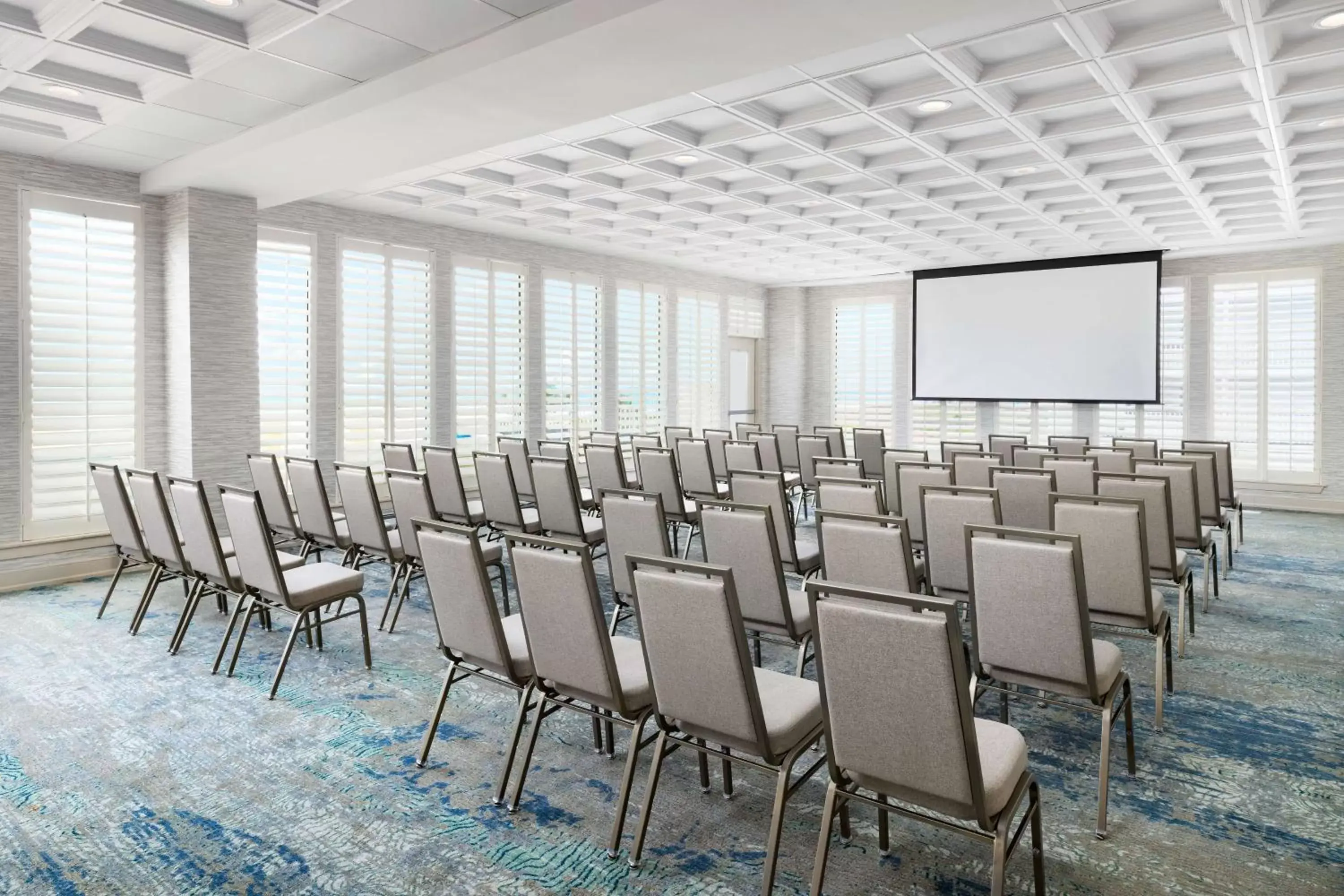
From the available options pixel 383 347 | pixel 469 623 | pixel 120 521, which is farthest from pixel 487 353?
pixel 469 623

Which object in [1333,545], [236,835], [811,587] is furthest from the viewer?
[1333,545]

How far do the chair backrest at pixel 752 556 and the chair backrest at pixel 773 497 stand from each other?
75 cm

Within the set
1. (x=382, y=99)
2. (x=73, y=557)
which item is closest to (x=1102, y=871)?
(x=382, y=99)

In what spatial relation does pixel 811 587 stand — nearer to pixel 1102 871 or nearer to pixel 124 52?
pixel 1102 871

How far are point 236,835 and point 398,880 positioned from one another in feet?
2.06

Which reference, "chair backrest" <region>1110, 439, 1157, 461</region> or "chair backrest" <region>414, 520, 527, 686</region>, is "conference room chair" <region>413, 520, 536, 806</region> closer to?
"chair backrest" <region>414, 520, 527, 686</region>

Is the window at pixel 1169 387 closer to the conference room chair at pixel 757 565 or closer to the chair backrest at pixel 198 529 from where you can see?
the conference room chair at pixel 757 565

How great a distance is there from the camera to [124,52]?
414 cm

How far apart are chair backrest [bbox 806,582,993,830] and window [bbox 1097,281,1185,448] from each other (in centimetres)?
1001

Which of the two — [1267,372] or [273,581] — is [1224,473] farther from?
[273,581]

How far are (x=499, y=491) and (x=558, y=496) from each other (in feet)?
1.54

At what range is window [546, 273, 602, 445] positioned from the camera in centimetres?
977

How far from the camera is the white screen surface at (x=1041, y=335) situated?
10.1m

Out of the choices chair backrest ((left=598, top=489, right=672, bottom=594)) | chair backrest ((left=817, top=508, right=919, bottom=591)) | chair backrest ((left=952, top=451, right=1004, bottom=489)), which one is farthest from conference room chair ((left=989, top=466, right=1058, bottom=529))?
chair backrest ((left=598, top=489, right=672, bottom=594))
